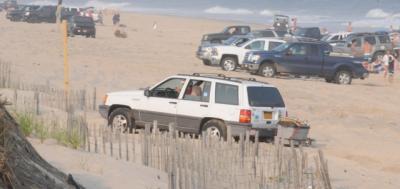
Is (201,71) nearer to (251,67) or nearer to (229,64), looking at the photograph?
(229,64)

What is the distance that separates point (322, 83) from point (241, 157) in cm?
1958

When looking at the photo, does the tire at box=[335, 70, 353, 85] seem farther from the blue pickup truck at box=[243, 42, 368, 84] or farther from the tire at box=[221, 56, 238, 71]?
the tire at box=[221, 56, 238, 71]

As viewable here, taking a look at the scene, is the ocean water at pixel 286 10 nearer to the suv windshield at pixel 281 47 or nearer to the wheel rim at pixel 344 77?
the suv windshield at pixel 281 47

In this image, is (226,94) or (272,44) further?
(272,44)

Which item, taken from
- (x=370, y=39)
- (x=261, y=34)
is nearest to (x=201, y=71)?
(x=261, y=34)

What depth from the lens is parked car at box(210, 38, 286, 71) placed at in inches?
1272

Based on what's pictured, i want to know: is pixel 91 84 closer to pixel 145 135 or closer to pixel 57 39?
pixel 145 135

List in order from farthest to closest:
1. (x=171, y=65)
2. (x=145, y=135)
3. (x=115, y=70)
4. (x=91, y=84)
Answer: (x=171, y=65) → (x=115, y=70) → (x=91, y=84) → (x=145, y=135)

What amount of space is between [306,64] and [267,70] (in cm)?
146

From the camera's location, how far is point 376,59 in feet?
131

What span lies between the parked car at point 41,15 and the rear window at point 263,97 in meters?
47.0

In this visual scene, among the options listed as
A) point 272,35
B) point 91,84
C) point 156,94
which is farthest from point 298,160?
point 272,35

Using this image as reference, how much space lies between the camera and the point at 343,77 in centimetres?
3064

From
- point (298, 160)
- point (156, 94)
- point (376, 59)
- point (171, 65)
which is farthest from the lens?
point (376, 59)
